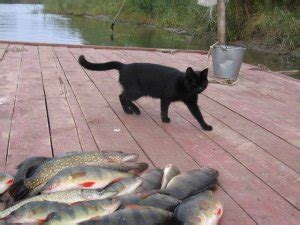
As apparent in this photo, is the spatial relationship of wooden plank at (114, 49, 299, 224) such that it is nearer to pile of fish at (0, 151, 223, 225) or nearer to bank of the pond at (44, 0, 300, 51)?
pile of fish at (0, 151, 223, 225)

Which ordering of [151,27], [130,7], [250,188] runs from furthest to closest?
[130,7], [151,27], [250,188]

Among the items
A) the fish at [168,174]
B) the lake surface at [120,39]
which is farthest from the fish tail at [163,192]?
the lake surface at [120,39]

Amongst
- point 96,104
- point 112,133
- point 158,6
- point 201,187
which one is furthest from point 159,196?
point 158,6

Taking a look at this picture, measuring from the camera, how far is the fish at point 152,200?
2072 mm

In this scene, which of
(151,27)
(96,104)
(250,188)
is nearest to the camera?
(250,188)

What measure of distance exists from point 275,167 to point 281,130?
0.85 metres

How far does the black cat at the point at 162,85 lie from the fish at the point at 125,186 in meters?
1.43

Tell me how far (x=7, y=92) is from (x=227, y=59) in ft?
8.96

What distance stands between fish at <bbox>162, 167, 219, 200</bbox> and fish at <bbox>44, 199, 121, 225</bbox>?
36 cm

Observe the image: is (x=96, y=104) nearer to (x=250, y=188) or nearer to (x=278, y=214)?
(x=250, y=188)

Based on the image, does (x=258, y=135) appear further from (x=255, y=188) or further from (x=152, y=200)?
(x=152, y=200)

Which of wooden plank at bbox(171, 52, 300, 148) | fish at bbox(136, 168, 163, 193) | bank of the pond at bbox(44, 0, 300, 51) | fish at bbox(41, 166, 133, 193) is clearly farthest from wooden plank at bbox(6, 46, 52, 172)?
bank of the pond at bbox(44, 0, 300, 51)

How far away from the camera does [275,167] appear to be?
291 centimetres

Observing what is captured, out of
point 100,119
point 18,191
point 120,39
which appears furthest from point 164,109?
point 120,39
